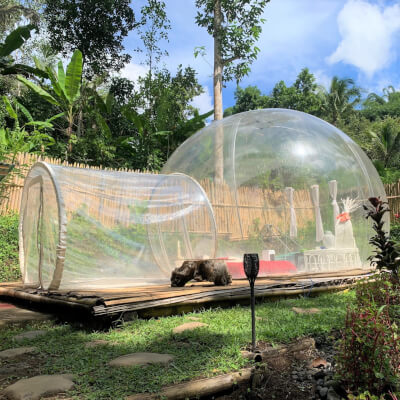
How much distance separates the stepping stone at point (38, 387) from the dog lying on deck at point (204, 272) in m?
3.10

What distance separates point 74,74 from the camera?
11500 mm

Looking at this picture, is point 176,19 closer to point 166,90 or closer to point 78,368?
point 166,90

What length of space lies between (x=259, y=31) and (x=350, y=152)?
7.22 meters

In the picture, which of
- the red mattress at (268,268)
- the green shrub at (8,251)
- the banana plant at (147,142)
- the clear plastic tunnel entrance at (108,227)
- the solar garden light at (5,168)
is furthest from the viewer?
the banana plant at (147,142)

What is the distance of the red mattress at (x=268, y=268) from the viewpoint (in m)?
6.52

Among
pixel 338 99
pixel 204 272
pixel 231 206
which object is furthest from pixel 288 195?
pixel 338 99

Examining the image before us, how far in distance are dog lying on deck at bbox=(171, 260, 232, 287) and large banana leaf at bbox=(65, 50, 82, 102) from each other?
783 centimetres

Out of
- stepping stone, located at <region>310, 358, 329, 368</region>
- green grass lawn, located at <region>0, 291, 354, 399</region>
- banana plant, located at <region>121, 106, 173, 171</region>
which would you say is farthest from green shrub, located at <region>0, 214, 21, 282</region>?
stepping stone, located at <region>310, 358, 329, 368</region>

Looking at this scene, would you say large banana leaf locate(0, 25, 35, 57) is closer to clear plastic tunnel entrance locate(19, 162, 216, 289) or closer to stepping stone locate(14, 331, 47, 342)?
clear plastic tunnel entrance locate(19, 162, 216, 289)

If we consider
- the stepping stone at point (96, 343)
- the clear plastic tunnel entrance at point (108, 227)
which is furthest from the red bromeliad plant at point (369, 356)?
the clear plastic tunnel entrance at point (108, 227)

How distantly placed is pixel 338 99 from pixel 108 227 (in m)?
26.9

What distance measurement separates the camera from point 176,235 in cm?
677

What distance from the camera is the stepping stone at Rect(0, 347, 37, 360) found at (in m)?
3.32

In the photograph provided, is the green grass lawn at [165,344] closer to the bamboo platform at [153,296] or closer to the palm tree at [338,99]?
the bamboo platform at [153,296]
